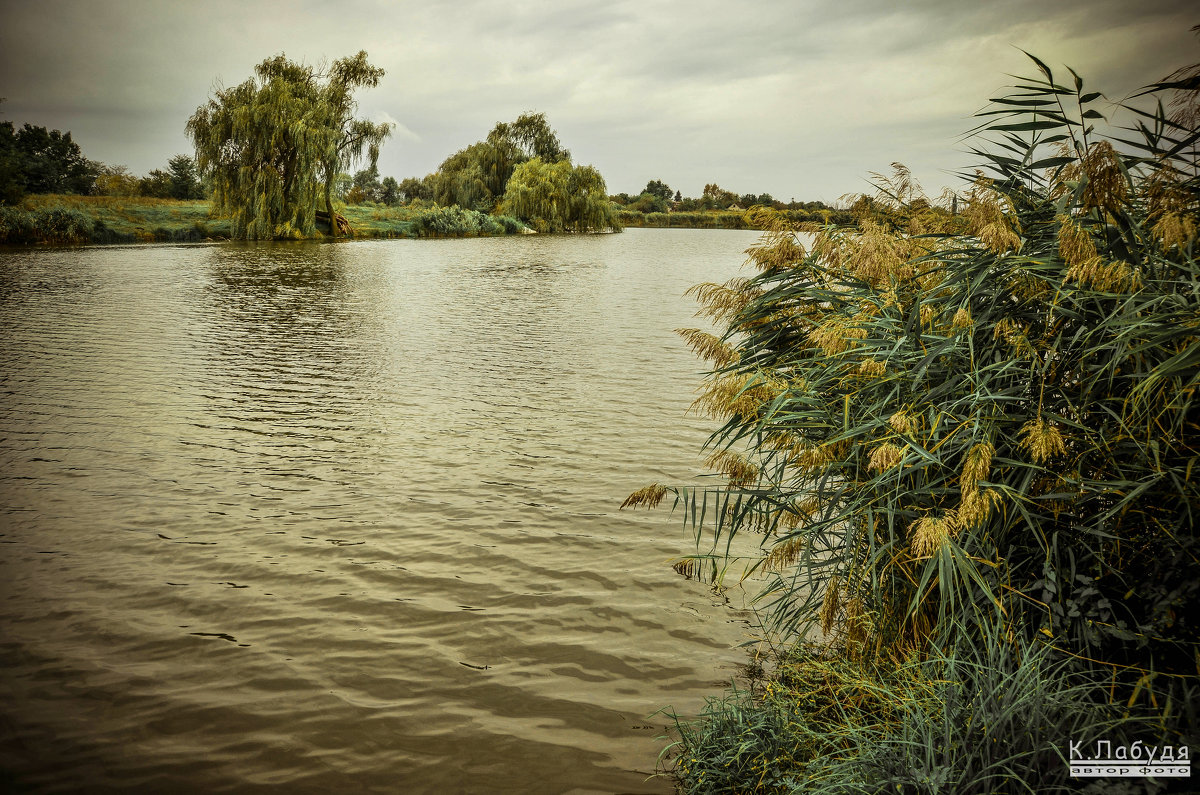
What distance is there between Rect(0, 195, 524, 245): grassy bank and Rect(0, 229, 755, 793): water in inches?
1161

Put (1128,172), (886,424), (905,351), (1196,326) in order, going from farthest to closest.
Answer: (905,351) → (886,424) → (1128,172) → (1196,326)

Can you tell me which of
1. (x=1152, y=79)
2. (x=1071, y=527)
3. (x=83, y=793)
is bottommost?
(x=83, y=793)

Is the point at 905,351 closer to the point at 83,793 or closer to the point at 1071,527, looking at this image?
the point at 1071,527

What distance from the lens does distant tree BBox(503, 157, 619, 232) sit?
197 ft

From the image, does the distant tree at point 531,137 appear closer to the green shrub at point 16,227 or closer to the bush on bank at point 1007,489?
the green shrub at point 16,227

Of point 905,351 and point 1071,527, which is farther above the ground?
point 905,351

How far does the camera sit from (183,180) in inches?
2386

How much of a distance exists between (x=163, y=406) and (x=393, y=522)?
217 inches

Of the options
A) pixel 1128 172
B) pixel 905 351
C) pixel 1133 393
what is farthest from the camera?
pixel 905 351

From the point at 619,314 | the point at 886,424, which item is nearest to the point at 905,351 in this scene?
the point at 886,424

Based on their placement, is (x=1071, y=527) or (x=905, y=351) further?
(x=905, y=351)

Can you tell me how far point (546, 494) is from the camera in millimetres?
6453

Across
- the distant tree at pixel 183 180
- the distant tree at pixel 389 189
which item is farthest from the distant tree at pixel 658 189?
the distant tree at pixel 183 180

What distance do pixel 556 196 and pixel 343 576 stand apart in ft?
→ 195
